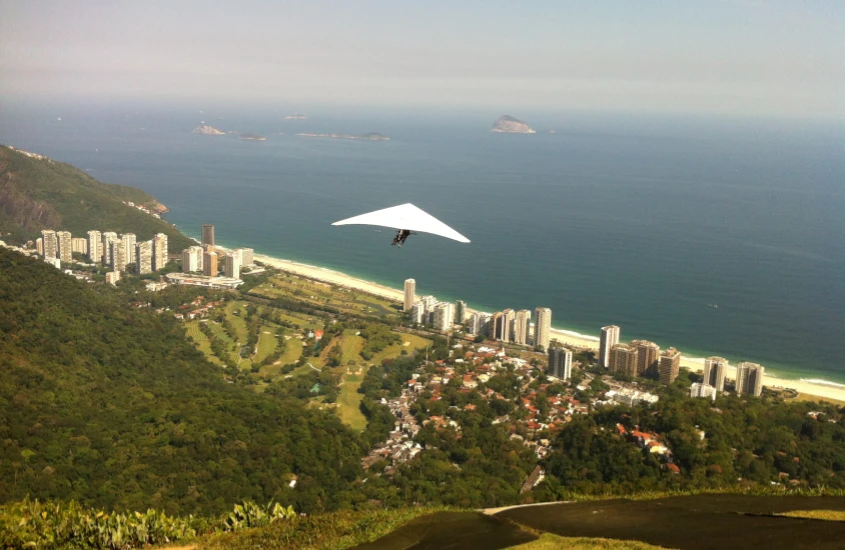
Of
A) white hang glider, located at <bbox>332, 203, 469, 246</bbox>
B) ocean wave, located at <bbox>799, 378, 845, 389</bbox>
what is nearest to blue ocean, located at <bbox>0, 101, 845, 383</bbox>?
ocean wave, located at <bbox>799, 378, 845, 389</bbox>

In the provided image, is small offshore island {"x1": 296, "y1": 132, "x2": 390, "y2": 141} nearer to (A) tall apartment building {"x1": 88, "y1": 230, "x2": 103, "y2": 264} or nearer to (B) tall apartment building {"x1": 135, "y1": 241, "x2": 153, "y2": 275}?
(A) tall apartment building {"x1": 88, "y1": 230, "x2": 103, "y2": 264}

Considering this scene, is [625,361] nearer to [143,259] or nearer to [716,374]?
[716,374]

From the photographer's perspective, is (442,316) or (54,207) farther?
Answer: (54,207)

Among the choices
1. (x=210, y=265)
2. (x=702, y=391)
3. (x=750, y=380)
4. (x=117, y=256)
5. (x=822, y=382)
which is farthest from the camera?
(x=117, y=256)

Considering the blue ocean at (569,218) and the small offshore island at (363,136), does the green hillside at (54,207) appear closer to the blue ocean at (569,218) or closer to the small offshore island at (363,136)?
the blue ocean at (569,218)

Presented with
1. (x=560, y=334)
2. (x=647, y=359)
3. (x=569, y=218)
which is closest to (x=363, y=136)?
(x=569, y=218)

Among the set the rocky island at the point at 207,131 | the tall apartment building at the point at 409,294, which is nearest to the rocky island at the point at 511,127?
the rocky island at the point at 207,131
